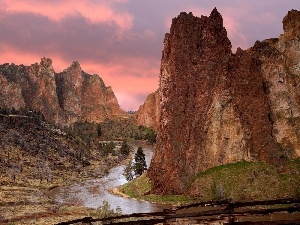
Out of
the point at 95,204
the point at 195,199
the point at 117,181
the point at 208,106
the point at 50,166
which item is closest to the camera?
the point at 195,199

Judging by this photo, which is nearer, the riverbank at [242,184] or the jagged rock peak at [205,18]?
the riverbank at [242,184]

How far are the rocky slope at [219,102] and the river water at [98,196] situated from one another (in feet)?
25.6

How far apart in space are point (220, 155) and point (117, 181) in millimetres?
41755

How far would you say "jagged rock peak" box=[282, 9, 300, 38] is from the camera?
86.4m

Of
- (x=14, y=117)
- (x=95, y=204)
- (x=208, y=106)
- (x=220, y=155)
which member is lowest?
(x=95, y=204)

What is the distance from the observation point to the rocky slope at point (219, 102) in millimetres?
77562

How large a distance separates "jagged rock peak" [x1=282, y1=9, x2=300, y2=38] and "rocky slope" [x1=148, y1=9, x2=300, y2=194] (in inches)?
8.4

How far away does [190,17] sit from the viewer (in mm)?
86375

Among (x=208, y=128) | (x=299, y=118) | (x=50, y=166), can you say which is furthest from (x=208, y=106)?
(x=50, y=166)

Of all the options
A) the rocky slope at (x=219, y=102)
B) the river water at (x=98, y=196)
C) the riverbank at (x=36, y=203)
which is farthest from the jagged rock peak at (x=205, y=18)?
the riverbank at (x=36, y=203)

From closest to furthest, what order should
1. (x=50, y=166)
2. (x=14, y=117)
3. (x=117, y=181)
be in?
(x=117, y=181), (x=50, y=166), (x=14, y=117)

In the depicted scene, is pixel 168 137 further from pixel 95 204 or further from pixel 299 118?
pixel 299 118

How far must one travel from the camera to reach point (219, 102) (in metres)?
79.6

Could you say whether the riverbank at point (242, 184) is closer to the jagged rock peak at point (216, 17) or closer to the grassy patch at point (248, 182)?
the grassy patch at point (248, 182)
